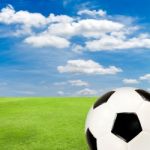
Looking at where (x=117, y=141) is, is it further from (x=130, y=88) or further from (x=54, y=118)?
(x=54, y=118)

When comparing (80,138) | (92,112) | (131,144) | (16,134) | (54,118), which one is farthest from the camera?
(54,118)

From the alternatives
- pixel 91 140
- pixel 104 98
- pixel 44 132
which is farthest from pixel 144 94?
pixel 44 132

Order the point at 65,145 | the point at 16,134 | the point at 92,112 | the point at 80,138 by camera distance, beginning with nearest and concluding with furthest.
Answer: the point at 92,112, the point at 65,145, the point at 80,138, the point at 16,134

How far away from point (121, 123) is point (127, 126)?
4.4 inches

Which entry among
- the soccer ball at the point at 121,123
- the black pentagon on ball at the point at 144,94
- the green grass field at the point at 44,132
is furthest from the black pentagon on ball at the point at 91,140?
the green grass field at the point at 44,132

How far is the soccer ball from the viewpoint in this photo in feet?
21.6

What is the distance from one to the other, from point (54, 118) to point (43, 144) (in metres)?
4.65

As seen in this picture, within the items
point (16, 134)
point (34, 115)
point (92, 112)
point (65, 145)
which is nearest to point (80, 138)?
point (65, 145)

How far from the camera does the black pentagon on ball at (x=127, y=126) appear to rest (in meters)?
6.58

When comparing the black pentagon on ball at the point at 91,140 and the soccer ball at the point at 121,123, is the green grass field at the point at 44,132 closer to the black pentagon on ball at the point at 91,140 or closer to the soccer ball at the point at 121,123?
the black pentagon on ball at the point at 91,140

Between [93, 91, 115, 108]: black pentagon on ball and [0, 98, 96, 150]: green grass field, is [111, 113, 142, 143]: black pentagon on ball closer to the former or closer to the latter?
[93, 91, 115, 108]: black pentagon on ball

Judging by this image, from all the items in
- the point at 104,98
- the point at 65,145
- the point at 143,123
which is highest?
the point at 104,98

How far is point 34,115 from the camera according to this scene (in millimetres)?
15859

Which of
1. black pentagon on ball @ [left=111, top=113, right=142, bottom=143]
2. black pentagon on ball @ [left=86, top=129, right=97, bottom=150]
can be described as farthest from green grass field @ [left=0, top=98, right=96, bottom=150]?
black pentagon on ball @ [left=111, top=113, right=142, bottom=143]
